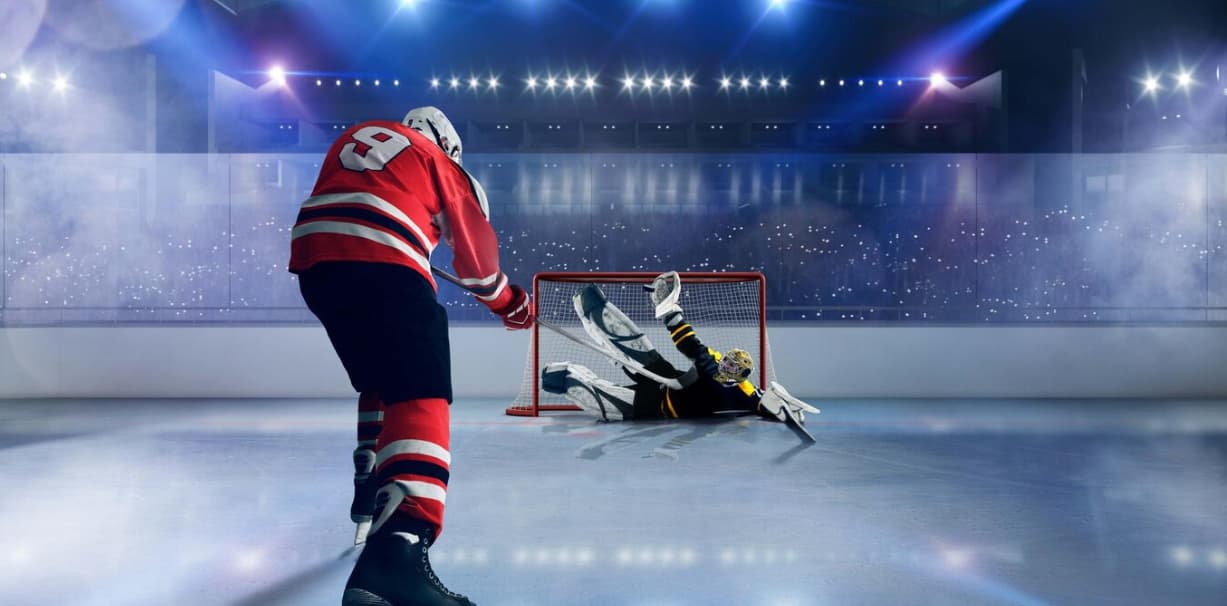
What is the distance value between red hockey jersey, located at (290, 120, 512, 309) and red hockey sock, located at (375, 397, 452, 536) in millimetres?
280

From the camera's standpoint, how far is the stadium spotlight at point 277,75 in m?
6.91

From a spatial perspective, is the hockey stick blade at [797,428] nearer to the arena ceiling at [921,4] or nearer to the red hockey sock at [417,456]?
the red hockey sock at [417,456]

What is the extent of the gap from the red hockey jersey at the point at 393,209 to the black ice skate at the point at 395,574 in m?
0.49

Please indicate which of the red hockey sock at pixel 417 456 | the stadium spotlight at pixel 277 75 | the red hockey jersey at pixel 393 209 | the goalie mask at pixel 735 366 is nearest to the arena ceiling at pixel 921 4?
the stadium spotlight at pixel 277 75

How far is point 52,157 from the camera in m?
6.00

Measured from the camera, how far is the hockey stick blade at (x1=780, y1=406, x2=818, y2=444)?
3.87 m

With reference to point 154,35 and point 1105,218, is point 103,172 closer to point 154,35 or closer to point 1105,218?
point 154,35

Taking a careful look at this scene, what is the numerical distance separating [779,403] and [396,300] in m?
3.25

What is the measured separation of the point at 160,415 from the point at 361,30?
12.8 ft

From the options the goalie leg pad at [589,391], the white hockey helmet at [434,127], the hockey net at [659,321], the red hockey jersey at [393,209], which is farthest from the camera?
the hockey net at [659,321]

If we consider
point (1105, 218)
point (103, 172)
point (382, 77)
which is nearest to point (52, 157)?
point (103, 172)

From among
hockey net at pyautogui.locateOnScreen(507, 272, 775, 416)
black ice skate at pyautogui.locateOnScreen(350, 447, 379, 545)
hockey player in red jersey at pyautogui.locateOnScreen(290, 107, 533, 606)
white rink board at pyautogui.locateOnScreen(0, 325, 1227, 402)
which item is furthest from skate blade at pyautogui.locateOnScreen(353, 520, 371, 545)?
white rink board at pyautogui.locateOnScreen(0, 325, 1227, 402)

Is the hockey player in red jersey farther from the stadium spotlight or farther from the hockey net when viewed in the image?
the stadium spotlight

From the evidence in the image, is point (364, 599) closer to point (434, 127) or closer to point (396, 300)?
point (396, 300)
